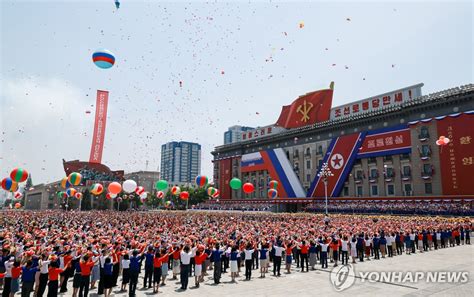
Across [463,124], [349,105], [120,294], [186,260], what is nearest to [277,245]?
[186,260]

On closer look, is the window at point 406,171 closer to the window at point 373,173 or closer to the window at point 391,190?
the window at point 391,190

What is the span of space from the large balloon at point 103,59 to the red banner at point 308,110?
51165mm

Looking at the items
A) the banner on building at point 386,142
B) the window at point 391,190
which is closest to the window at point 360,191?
the window at point 391,190

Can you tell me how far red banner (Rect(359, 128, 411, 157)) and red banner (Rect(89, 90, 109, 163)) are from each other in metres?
41.6

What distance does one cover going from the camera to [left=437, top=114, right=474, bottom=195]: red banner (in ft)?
133

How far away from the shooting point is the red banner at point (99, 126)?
30819mm

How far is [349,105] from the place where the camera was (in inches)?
2291

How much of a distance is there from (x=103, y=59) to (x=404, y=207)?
42.4 meters

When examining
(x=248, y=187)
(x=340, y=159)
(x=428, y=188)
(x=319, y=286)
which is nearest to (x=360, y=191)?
(x=340, y=159)

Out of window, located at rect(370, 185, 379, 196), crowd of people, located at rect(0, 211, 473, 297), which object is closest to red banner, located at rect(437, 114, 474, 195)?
window, located at rect(370, 185, 379, 196)

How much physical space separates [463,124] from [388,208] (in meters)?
14.7

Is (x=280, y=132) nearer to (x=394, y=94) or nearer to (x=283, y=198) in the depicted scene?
(x=283, y=198)

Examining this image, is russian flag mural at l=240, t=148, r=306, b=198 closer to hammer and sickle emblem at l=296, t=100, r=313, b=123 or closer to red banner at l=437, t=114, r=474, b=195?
hammer and sickle emblem at l=296, t=100, r=313, b=123

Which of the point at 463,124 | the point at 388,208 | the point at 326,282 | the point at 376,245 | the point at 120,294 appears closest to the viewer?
the point at 120,294
